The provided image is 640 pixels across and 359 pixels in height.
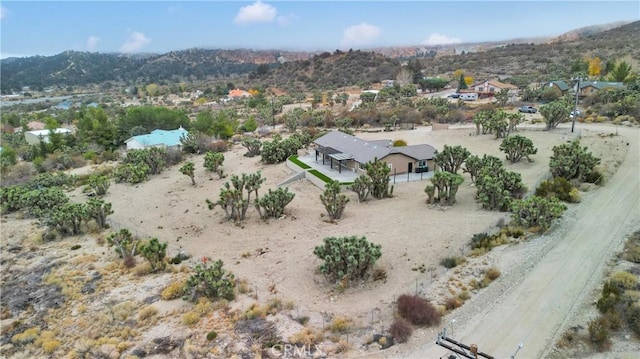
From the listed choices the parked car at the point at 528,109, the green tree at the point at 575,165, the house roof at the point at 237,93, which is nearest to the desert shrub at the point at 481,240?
the green tree at the point at 575,165

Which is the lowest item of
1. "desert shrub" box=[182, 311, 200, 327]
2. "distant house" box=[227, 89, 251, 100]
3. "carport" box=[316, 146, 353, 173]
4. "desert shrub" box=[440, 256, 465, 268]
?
"desert shrub" box=[182, 311, 200, 327]

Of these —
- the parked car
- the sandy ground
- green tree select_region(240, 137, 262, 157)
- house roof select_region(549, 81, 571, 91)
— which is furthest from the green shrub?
house roof select_region(549, 81, 571, 91)

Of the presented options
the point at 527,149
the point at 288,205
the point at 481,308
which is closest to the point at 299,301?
the point at 481,308

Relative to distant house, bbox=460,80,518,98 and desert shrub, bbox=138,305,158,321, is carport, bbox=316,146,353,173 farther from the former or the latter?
distant house, bbox=460,80,518,98

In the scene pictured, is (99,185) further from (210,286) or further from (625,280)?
(625,280)

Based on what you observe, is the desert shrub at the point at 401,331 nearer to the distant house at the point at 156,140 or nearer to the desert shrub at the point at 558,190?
the desert shrub at the point at 558,190

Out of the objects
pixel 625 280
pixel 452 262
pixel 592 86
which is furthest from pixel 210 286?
pixel 592 86
